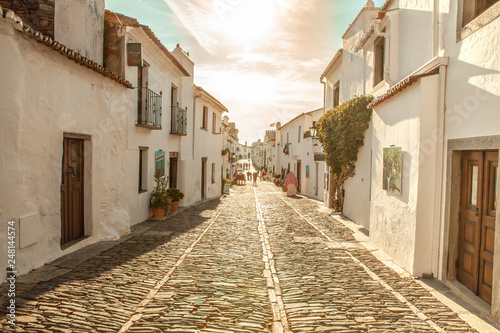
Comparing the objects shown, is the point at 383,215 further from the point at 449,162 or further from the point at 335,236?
the point at 449,162

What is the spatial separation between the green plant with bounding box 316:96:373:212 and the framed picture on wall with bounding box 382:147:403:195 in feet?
12.5

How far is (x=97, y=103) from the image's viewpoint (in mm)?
8078

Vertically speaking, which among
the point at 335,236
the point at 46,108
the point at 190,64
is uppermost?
the point at 190,64

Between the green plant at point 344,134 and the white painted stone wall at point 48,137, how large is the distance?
24.7ft

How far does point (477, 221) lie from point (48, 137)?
7214 millimetres

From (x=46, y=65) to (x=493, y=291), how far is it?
7617 mm

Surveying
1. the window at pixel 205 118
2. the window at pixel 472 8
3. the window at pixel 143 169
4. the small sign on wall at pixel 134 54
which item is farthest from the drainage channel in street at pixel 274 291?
the window at pixel 205 118

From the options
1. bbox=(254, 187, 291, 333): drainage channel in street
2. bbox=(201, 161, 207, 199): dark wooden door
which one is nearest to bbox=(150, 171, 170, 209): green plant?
bbox=(254, 187, 291, 333): drainage channel in street

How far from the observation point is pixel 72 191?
7535 millimetres

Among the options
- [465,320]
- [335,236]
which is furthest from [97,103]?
[465,320]

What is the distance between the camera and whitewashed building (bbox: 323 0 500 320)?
4.94 metres

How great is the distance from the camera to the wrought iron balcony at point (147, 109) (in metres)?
11.4

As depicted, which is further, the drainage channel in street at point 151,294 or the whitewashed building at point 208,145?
the whitewashed building at point 208,145

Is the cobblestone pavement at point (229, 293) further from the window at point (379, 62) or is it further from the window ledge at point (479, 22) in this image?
the window at point (379, 62)
